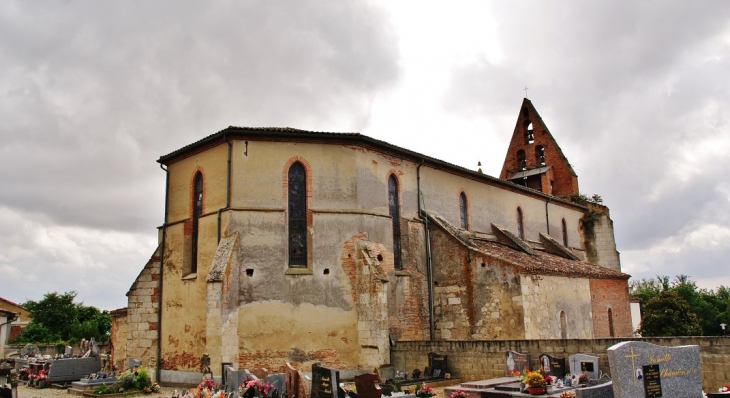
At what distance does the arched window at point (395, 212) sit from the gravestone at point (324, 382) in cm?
903

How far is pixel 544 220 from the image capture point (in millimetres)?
32625

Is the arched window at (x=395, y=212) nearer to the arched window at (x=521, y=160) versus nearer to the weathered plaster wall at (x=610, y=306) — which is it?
the weathered plaster wall at (x=610, y=306)

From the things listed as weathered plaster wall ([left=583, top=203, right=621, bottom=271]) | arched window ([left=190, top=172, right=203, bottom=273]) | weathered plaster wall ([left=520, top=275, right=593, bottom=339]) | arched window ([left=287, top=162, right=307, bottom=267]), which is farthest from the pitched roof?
weathered plaster wall ([left=583, top=203, right=621, bottom=271])

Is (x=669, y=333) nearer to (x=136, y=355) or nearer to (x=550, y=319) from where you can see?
(x=550, y=319)

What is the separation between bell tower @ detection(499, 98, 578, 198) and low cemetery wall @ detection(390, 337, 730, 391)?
22.2 meters

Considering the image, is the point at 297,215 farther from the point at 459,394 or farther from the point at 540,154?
the point at 540,154

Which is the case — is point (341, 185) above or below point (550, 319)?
above

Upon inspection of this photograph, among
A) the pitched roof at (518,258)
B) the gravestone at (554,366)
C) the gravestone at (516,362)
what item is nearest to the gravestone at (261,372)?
the gravestone at (516,362)

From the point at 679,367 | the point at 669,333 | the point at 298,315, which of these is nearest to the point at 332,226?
the point at 298,315

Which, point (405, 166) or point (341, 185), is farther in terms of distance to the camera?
point (405, 166)

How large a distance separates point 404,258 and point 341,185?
155 inches

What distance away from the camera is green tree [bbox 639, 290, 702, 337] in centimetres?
3731

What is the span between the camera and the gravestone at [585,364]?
13.6 metres

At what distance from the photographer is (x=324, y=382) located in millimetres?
12609
